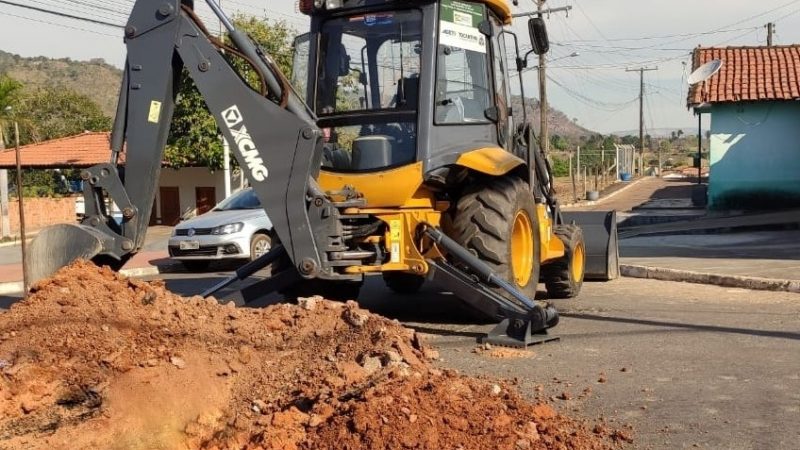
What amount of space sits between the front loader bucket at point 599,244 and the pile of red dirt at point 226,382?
20.1 ft

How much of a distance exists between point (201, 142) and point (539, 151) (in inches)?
849

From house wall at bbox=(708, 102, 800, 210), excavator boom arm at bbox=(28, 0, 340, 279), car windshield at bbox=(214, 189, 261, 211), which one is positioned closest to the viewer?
excavator boom arm at bbox=(28, 0, 340, 279)

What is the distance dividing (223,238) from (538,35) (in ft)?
28.2

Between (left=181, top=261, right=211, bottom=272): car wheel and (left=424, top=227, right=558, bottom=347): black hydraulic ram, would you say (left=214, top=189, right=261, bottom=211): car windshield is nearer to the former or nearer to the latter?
(left=181, top=261, right=211, bottom=272): car wheel

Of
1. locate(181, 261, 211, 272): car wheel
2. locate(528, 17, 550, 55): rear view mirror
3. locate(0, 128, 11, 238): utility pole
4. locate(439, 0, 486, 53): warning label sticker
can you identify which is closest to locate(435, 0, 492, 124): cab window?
locate(439, 0, 486, 53): warning label sticker

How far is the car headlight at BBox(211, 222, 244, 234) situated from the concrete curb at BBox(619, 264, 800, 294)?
22.4ft

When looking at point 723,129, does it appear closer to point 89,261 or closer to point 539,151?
point 539,151

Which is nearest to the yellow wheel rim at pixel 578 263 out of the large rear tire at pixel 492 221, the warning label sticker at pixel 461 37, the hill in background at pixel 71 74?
the large rear tire at pixel 492 221

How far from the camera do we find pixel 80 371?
6.04 m

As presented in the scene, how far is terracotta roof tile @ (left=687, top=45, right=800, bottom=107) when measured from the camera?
80.4ft

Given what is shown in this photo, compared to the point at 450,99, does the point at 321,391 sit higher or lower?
lower

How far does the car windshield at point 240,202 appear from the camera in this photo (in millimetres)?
17531

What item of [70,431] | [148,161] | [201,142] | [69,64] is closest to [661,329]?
[148,161]

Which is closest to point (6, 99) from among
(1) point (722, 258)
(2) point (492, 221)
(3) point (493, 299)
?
(1) point (722, 258)
